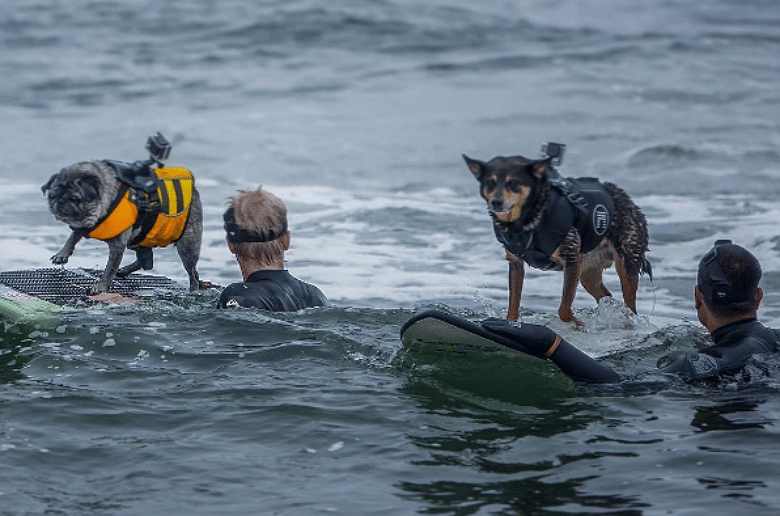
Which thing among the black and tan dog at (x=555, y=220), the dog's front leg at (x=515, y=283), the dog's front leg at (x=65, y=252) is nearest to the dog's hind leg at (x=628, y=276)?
the black and tan dog at (x=555, y=220)

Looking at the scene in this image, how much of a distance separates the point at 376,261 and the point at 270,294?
4.08 meters

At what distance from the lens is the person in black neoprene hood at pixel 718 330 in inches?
239

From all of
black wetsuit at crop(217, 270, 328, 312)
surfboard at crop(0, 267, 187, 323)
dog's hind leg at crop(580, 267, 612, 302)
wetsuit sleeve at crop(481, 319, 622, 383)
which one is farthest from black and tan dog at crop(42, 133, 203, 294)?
wetsuit sleeve at crop(481, 319, 622, 383)

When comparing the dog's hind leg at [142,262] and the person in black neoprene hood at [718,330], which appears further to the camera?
the dog's hind leg at [142,262]

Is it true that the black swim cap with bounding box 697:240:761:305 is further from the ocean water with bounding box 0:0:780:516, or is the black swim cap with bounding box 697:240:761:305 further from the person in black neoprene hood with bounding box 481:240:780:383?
the ocean water with bounding box 0:0:780:516

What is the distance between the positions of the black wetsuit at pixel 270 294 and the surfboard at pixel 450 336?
45.4 inches

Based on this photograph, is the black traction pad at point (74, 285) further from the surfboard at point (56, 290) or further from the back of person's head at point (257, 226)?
the back of person's head at point (257, 226)

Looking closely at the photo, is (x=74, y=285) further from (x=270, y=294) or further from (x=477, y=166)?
(x=477, y=166)

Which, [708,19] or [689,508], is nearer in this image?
[689,508]

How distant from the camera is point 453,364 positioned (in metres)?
6.59

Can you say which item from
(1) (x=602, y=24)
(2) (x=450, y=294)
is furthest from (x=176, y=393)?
(1) (x=602, y=24)

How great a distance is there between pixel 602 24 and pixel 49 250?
72.7 ft

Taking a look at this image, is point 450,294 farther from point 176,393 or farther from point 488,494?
point 488,494

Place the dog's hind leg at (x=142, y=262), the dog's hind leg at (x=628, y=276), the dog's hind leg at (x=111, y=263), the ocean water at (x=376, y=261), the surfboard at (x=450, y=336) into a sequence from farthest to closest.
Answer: the dog's hind leg at (x=142, y=262) < the dog's hind leg at (x=111, y=263) < the dog's hind leg at (x=628, y=276) < the surfboard at (x=450, y=336) < the ocean water at (x=376, y=261)
